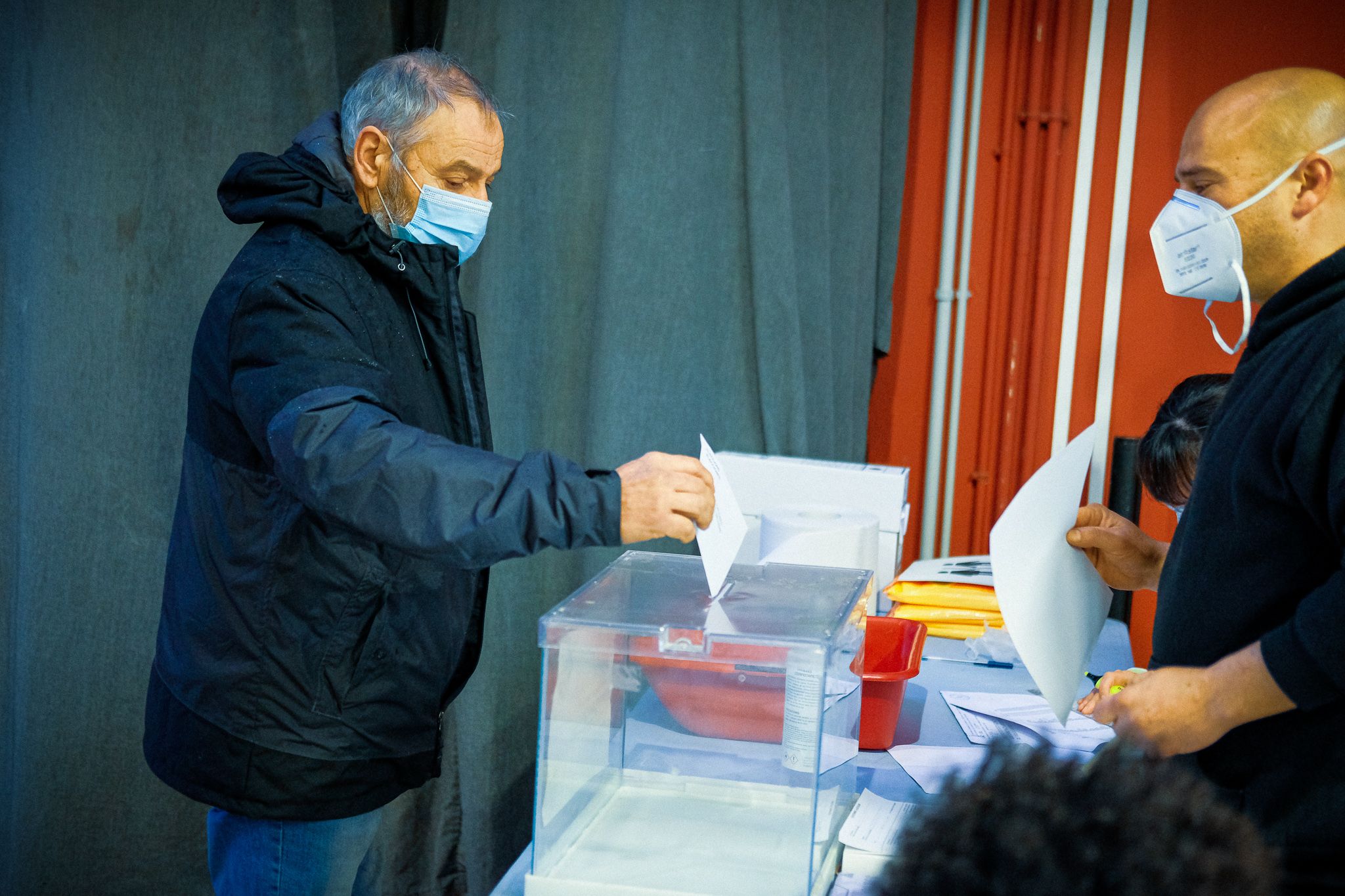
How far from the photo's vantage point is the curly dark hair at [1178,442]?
1845mm

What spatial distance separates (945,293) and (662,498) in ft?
7.63

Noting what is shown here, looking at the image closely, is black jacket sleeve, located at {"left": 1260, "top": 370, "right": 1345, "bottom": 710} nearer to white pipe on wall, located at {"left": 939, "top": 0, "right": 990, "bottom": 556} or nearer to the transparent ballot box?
the transparent ballot box

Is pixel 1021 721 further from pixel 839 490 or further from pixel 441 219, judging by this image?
pixel 441 219

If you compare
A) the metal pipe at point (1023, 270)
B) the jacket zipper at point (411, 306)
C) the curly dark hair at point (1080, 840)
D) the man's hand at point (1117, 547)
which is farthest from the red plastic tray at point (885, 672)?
the metal pipe at point (1023, 270)

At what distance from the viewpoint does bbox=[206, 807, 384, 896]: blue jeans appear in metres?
1.42

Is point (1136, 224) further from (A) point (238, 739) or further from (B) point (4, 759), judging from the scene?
(B) point (4, 759)

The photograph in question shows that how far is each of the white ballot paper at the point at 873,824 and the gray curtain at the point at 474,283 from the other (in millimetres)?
1273

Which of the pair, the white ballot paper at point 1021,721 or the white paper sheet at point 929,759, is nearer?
the white paper sheet at point 929,759

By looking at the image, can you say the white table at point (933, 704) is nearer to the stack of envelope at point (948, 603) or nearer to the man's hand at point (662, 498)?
the stack of envelope at point (948, 603)

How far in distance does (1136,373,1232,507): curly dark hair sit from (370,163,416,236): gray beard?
127cm

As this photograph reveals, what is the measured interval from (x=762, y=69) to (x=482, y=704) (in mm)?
1564

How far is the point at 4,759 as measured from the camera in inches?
83.8

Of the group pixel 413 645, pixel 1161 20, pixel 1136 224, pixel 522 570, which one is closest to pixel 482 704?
pixel 522 570

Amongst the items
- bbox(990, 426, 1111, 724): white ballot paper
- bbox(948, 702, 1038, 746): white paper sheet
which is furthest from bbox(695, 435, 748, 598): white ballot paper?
bbox(948, 702, 1038, 746): white paper sheet
